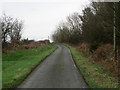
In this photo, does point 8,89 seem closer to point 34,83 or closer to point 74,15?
point 34,83

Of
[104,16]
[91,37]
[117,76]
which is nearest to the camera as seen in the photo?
[117,76]

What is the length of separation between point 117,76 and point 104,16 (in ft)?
19.9

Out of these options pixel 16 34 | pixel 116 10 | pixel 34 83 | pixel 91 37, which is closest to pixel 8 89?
pixel 34 83

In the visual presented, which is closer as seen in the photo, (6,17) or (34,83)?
(34,83)

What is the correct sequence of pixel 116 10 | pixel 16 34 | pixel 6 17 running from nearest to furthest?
pixel 116 10 < pixel 6 17 < pixel 16 34

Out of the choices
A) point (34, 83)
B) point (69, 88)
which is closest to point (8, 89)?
point (34, 83)

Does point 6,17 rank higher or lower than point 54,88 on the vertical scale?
higher

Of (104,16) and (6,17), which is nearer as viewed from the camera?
(104,16)

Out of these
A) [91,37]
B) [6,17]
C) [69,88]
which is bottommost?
[69,88]

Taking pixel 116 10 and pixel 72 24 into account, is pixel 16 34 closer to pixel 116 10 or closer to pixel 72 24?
pixel 72 24

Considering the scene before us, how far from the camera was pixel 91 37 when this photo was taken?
4181 centimetres

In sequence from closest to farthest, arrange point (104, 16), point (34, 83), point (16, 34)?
point (34, 83) → point (104, 16) → point (16, 34)

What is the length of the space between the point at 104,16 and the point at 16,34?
62765 mm

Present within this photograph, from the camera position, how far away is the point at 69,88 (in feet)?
44.8
